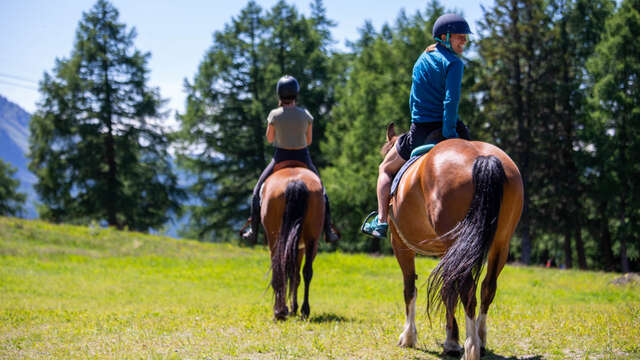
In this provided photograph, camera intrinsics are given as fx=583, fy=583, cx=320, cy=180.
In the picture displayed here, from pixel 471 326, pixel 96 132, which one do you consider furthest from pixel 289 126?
pixel 96 132

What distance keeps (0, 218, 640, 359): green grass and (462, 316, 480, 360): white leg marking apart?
1.08 meters

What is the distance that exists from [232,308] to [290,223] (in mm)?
2745

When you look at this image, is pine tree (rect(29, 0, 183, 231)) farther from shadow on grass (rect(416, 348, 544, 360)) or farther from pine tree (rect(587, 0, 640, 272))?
shadow on grass (rect(416, 348, 544, 360))

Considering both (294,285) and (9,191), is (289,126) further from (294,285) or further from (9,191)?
(9,191)

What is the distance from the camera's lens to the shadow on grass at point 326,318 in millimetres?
9016

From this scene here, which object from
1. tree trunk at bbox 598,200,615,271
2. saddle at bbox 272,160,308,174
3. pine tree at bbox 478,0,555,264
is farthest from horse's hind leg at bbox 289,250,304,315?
tree trunk at bbox 598,200,615,271

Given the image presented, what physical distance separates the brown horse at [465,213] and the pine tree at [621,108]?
27743 millimetres

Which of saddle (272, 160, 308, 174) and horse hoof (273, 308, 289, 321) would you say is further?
saddle (272, 160, 308, 174)

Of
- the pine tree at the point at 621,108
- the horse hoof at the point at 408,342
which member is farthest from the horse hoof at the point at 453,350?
the pine tree at the point at 621,108

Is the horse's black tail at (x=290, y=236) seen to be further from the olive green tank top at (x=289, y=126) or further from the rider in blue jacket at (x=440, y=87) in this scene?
the rider in blue jacket at (x=440, y=87)

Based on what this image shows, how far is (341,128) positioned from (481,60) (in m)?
11.5

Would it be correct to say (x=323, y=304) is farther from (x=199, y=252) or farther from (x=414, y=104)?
(x=199, y=252)

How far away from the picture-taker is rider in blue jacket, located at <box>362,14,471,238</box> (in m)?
6.25

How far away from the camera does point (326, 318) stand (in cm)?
941
